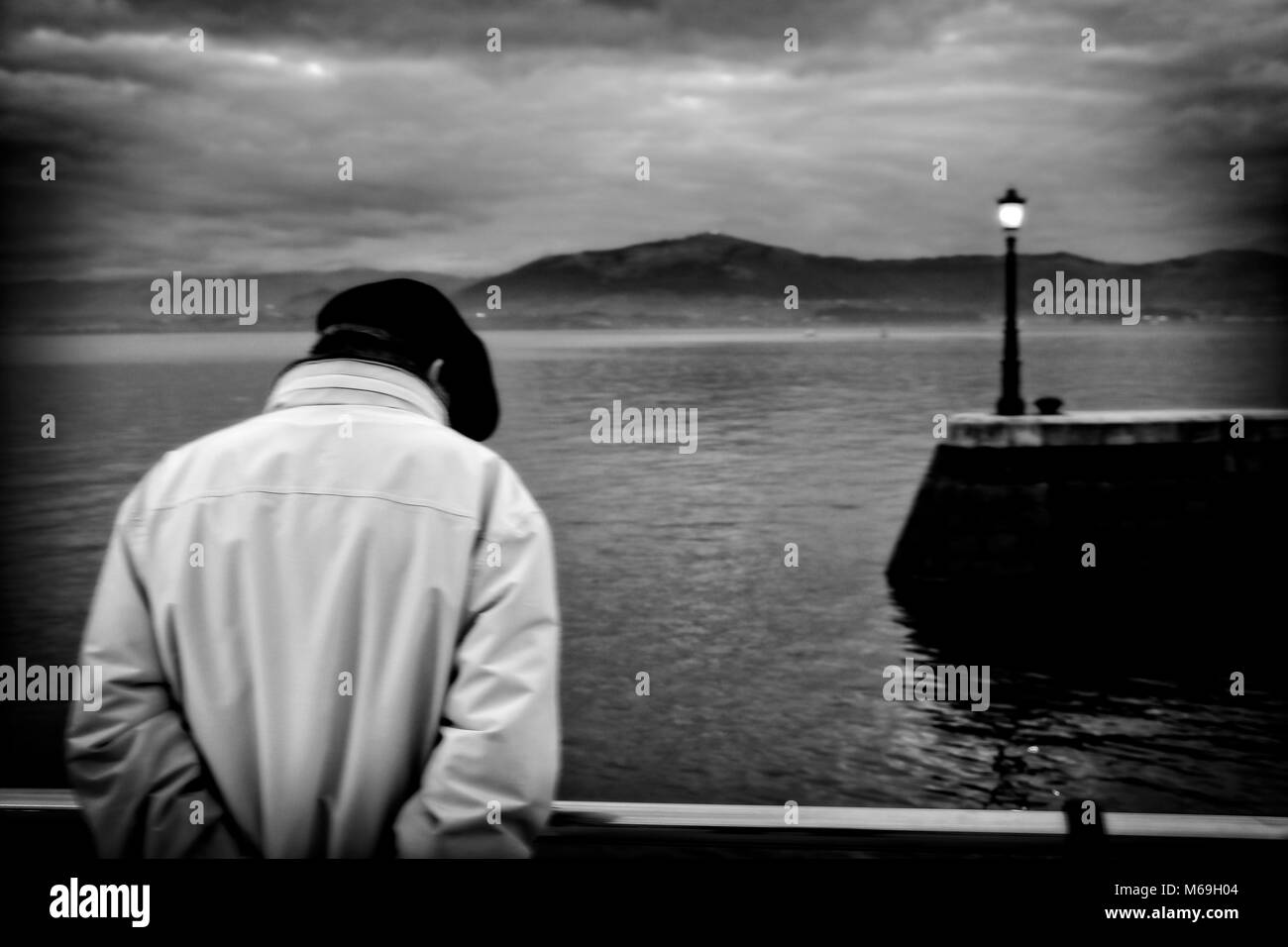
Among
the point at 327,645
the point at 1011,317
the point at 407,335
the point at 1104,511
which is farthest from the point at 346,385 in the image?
the point at 1104,511

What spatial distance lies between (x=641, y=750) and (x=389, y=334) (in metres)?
11.4

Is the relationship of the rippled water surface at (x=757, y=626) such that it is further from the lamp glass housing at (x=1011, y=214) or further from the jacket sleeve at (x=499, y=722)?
the lamp glass housing at (x=1011, y=214)

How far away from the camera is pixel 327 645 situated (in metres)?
1.32

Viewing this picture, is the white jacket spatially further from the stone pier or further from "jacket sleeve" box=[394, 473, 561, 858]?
the stone pier

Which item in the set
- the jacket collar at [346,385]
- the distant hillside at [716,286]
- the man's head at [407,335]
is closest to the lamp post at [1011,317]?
the man's head at [407,335]

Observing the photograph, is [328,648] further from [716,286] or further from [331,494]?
[716,286]

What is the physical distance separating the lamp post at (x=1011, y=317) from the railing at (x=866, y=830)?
403 inches

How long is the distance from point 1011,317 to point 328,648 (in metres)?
11.3

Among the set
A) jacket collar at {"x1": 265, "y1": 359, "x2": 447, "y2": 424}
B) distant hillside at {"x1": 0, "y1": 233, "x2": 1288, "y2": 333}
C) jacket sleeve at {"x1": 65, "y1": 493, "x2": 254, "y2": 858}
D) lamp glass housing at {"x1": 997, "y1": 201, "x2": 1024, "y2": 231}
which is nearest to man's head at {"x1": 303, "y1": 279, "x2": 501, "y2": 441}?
jacket collar at {"x1": 265, "y1": 359, "x2": 447, "y2": 424}

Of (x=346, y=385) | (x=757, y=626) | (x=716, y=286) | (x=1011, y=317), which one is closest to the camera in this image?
(x=346, y=385)

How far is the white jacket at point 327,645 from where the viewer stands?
1.29 meters

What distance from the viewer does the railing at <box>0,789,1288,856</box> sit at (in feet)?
4.55

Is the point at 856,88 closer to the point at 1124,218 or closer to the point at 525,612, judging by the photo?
the point at 1124,218

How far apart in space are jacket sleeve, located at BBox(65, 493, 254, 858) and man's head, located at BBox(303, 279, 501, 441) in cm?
31
